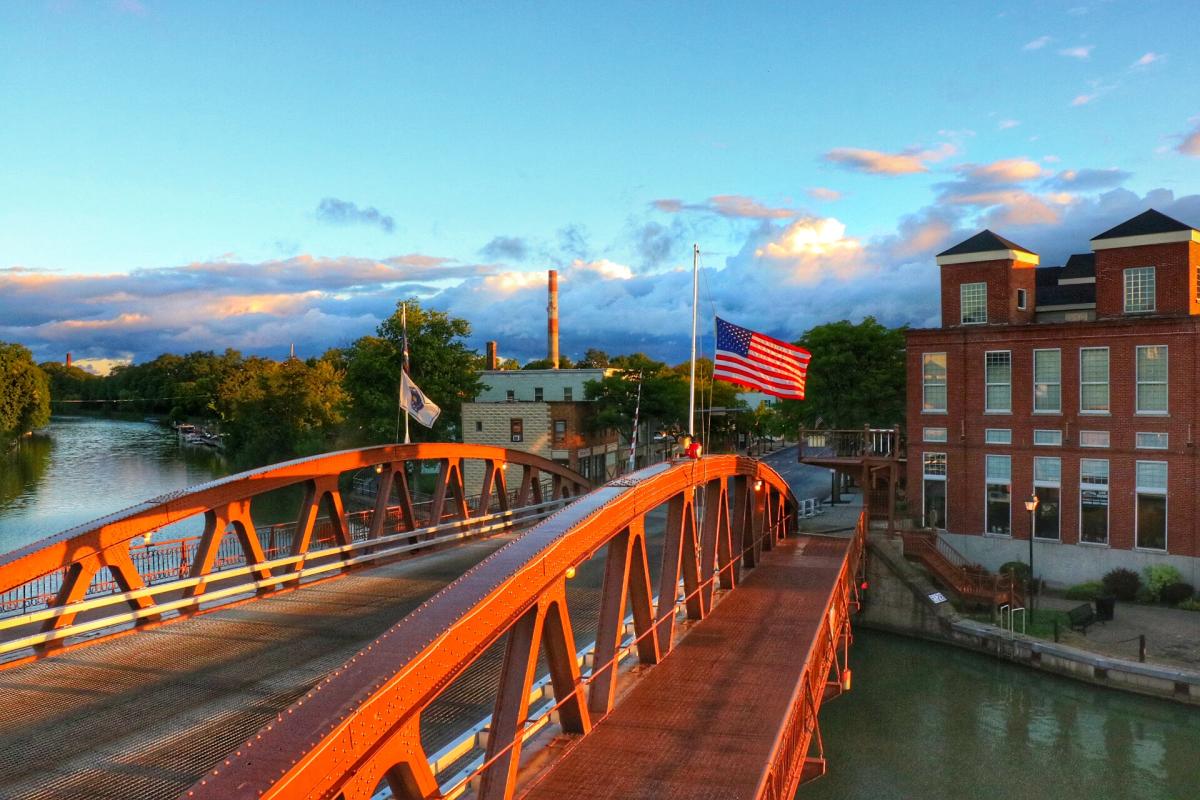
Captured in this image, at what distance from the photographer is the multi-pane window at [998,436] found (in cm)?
3015

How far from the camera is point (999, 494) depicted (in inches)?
1191

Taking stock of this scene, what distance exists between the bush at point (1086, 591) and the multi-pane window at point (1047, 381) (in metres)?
5.40

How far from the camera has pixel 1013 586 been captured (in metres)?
26.8

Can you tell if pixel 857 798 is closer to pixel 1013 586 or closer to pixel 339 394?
pixel 1013 586

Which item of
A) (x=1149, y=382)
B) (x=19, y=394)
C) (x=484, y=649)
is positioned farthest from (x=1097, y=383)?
(x=19, y=394)

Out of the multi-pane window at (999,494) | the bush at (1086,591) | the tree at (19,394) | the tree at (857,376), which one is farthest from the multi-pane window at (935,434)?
the tree at (19,394)

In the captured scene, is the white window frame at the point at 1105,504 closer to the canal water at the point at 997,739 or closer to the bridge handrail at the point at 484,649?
the canal water at the point at 997,739

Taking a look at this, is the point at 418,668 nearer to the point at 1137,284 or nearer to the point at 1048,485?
the point at 1048,485

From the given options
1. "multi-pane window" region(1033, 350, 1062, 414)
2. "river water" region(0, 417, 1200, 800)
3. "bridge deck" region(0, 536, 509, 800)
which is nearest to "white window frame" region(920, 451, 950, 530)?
"multi-pane window" region(1033, 350, 1062, 414)

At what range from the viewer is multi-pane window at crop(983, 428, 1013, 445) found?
98.9 feet

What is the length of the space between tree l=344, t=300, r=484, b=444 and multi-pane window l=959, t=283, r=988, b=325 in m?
34.3

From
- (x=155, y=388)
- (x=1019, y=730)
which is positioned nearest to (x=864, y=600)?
(x=1019, y=730)

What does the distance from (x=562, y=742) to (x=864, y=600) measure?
20.0 meters

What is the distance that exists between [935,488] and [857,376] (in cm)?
1413
